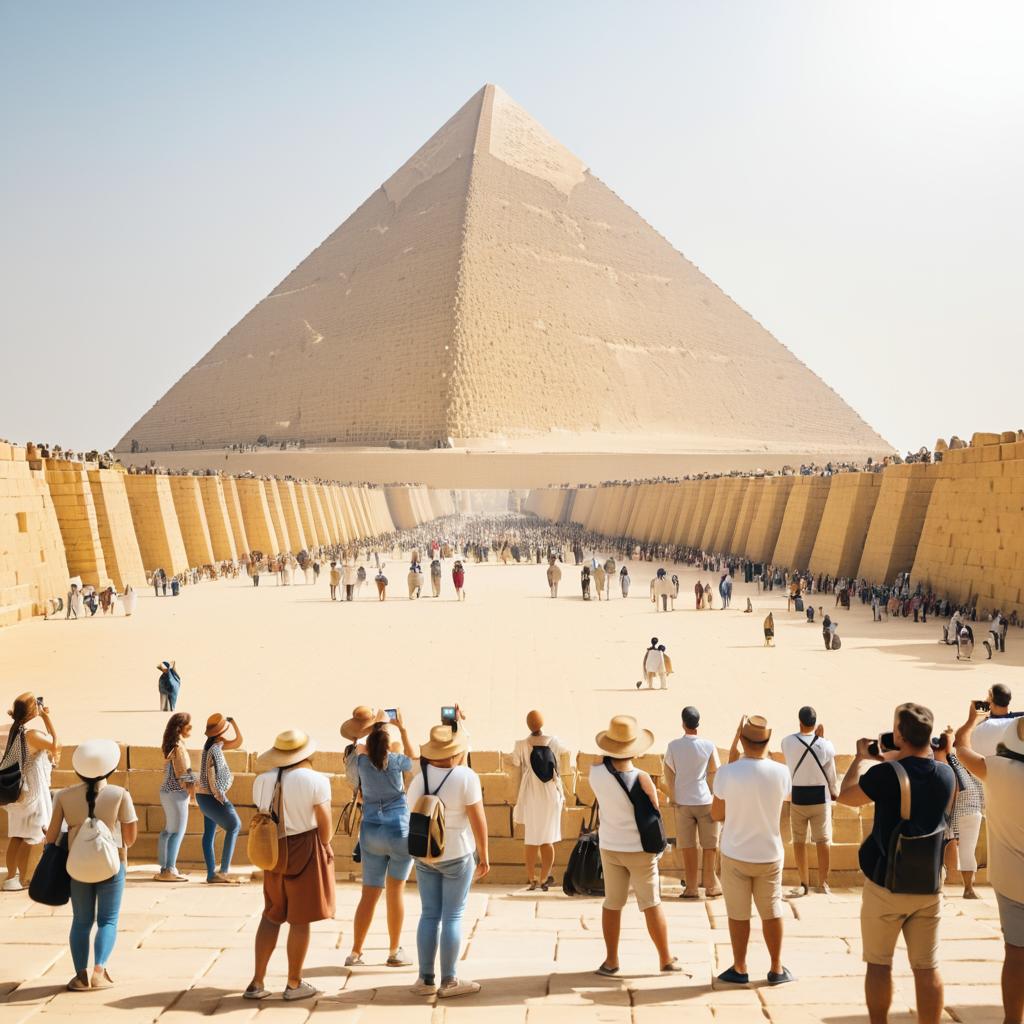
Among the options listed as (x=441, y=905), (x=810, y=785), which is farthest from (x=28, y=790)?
(x=810, y=785)

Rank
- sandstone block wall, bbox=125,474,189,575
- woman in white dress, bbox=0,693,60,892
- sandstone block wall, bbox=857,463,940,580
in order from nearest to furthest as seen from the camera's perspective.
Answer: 1. woman in white dress, bbox=0,693,60,892
2. sandstone block wall, bbox=857,463,940,580
3. sandstone block wall, bbox=125,474,189,575

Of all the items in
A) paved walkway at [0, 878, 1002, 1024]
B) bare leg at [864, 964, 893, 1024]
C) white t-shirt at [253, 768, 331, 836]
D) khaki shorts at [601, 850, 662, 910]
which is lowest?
paved walkway at [0, 878, 1002, 1024]

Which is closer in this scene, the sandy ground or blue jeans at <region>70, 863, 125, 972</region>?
blue jeans at <region>70, 863, 125, 972</region>

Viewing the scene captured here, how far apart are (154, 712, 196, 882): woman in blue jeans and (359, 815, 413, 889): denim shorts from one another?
122 cm

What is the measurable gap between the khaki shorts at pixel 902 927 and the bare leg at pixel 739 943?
42 cm

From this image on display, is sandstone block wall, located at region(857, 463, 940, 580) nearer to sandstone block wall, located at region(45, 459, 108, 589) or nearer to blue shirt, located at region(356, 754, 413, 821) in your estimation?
sandstone block wall, located at region(45, 459, 108, 589)

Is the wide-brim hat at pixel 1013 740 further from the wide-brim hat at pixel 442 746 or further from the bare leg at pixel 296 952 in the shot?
the bare leg at pixel 296 952

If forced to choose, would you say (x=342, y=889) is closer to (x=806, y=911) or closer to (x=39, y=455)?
(x=806, y=911)

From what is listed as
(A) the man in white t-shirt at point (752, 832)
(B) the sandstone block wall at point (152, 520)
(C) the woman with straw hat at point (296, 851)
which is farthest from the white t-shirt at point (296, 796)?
(B) the sandstone block wall at point (152, 520)

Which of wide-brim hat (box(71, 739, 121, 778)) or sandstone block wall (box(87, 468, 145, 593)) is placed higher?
sandstone block wall (box(87, 468, 145, 593))

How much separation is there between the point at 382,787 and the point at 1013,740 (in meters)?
1.80

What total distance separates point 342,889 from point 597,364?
3111 inches

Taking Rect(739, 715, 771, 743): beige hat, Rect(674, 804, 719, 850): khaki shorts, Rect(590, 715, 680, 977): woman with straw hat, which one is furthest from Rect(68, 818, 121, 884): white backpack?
Rect(674, 804, 719, 850): khaki shorts

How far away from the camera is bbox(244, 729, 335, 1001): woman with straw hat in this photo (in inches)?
122
